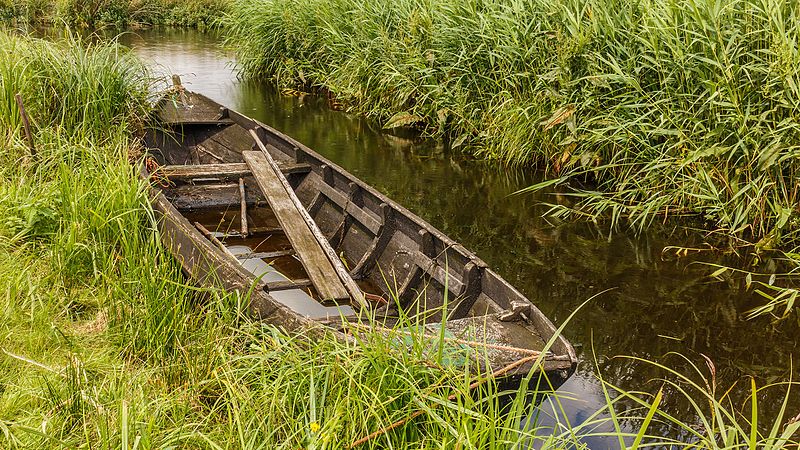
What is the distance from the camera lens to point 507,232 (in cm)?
776

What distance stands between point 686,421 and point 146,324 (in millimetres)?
3139

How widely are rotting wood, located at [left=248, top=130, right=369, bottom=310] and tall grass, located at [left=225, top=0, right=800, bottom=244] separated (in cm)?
267

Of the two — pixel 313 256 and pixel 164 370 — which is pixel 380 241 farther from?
pixel 164 370

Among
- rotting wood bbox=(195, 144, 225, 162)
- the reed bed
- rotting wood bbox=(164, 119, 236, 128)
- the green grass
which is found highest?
the reed bed

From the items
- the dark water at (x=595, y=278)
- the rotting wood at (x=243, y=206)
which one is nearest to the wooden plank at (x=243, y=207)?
the rotting wood at (x=243, y=206)

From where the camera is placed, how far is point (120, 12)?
78.5ft

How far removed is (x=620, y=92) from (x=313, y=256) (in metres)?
4.09

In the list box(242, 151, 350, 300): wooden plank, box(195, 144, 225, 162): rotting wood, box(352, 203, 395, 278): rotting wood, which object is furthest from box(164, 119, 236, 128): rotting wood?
box(352, 203, 395, 278): rotting wood

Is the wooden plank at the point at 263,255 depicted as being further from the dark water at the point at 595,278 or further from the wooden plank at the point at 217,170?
the dark water at the point at 595,278

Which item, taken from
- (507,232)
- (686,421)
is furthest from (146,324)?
(507,232)

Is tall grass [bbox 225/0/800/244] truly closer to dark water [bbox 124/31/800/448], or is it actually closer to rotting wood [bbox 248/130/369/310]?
dark water [bbox 124/31/800/448]

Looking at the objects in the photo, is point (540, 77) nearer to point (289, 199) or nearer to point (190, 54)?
point (289, 199)

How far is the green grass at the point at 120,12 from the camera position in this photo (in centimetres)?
2233

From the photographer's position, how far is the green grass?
22328 millimetres
